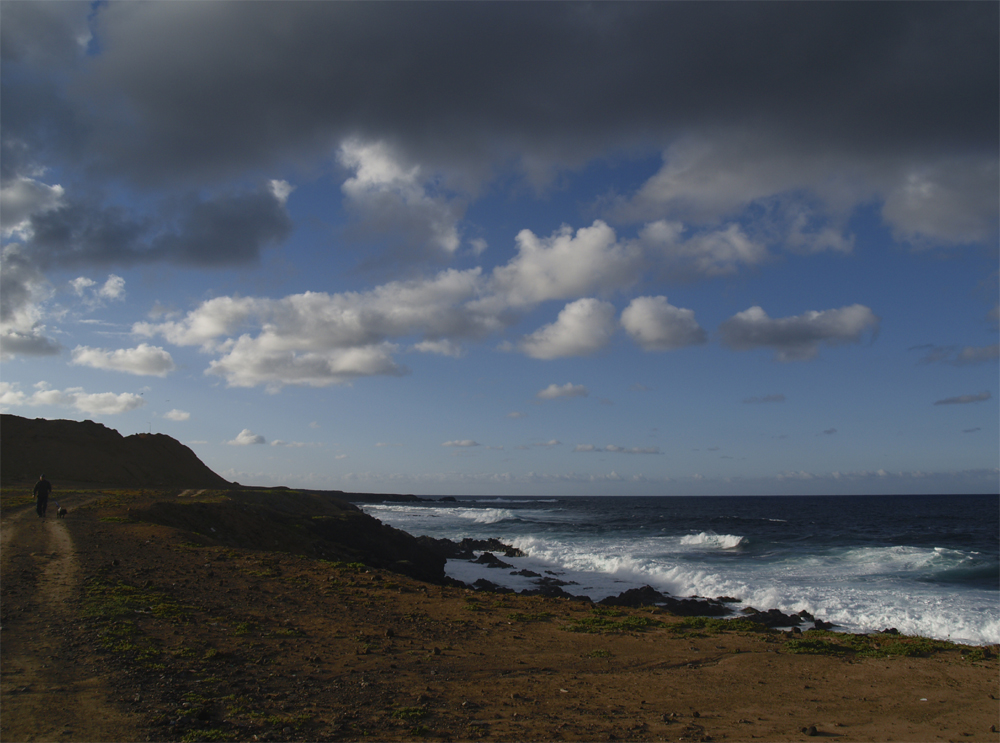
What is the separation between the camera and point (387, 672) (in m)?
7.68

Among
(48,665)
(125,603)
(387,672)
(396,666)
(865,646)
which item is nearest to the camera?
(48,665)

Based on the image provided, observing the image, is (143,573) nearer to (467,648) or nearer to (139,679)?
(139,679)

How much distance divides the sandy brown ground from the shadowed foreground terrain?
0.03 metres

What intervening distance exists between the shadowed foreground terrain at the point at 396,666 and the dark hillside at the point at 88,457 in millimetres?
36189

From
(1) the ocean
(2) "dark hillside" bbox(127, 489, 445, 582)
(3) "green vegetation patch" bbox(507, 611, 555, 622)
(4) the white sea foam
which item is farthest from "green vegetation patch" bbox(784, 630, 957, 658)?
(4) the white sea foam

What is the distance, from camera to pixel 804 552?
112 feet

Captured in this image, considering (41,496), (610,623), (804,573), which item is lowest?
(804,573)

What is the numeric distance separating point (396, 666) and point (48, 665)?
402 centimetres

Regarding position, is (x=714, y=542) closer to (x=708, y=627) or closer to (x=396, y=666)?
(x=708, y=627)

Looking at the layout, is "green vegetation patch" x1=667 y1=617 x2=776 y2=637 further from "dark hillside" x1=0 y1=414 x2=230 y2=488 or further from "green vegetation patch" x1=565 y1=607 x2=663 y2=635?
"dark hillside" x1=0 y1=414 x2=230 y2=488

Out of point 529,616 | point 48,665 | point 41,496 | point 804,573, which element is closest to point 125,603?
point 48,665

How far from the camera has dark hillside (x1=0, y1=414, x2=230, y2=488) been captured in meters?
43.1

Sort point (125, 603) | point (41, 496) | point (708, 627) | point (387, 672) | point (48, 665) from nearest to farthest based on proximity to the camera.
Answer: point (48, 665), point (387, 672), point (125, 603), point (708, 627), point (41, 496)

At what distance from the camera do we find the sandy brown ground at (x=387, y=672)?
6000 millimetres
